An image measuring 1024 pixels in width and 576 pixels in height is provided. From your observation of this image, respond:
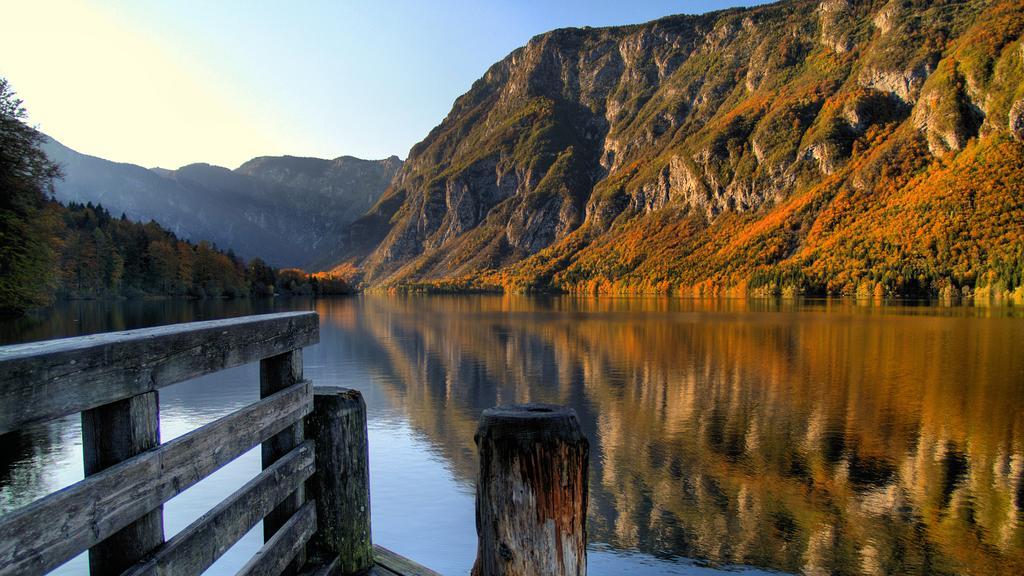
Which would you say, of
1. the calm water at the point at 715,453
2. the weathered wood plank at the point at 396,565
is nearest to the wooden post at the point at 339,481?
the weathered wood plank at the point at 396,565

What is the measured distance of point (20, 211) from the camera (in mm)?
37781

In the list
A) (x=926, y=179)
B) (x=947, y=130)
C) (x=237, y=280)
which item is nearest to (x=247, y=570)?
(x=237, y=280)

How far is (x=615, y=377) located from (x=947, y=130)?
202 m

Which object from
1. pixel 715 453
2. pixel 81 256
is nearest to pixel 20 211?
pixel 715 453

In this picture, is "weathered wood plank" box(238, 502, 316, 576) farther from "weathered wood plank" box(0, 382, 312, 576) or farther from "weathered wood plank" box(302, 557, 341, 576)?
"weathered wood plank" box(0, 382, 312, 576)

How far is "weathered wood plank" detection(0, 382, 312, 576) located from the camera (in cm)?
242

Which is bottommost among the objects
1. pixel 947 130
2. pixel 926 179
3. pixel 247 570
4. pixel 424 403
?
pixel 424 403

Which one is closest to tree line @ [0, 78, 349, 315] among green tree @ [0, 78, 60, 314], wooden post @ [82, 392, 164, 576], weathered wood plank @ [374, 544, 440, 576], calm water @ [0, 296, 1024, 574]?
green tree @ [0, 78, 60, 314]

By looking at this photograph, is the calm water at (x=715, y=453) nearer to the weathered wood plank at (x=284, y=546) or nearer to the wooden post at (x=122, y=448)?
the weathered wood plank at (x=284, y=546)

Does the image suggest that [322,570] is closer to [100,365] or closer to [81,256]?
[100,365]

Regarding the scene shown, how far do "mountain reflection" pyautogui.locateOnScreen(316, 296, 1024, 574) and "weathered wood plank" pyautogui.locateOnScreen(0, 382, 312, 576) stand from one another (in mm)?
9968

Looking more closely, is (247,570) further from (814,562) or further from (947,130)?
(947,130)

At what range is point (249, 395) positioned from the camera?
26.0 metres

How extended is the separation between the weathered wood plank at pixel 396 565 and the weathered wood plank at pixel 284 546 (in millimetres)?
1160
